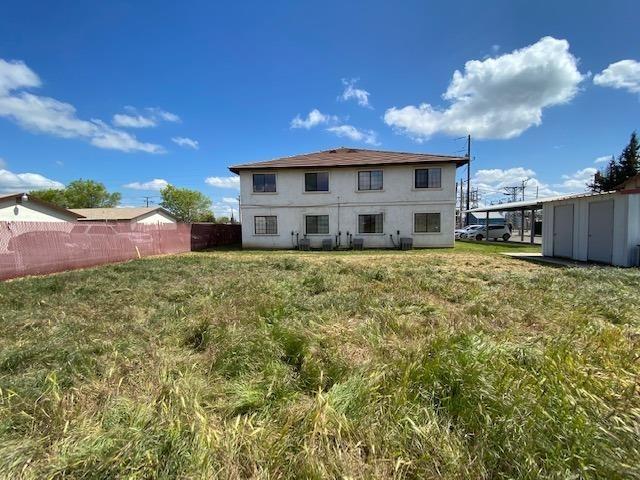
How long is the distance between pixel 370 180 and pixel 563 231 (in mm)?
10387

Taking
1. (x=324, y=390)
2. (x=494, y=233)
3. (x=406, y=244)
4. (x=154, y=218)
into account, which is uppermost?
(x=154, y=218)

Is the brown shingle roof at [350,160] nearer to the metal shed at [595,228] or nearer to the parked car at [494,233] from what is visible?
the metal shed at [595,228]

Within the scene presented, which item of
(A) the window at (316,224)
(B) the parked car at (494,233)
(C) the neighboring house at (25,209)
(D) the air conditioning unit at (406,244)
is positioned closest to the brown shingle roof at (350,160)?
(A) the window at (316,224)

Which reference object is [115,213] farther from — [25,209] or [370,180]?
[370,180]

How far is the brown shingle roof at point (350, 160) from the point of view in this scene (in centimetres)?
1911

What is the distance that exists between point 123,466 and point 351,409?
1.55m

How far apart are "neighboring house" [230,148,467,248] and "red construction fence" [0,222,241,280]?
17.6ft

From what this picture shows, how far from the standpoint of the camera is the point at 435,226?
19.5 meters

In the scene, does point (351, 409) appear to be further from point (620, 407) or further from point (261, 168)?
point (261, 168)

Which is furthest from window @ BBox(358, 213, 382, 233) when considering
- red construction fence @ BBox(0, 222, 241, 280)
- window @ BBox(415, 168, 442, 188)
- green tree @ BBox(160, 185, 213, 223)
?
green tree @ BBox(160, 185, 213, 223)

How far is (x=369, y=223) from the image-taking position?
20172mm

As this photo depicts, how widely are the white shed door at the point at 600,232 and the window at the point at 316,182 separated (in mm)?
13251

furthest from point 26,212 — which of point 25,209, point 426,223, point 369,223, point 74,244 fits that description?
point 426,223

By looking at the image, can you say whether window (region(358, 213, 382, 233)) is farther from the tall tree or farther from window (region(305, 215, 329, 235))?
the tall tree
